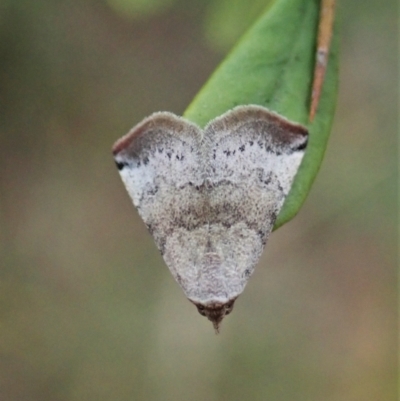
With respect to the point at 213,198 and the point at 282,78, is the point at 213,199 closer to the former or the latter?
the point at 213,198

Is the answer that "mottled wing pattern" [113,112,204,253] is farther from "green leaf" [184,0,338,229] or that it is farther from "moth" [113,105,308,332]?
"green leaf" [184,0,338,229]

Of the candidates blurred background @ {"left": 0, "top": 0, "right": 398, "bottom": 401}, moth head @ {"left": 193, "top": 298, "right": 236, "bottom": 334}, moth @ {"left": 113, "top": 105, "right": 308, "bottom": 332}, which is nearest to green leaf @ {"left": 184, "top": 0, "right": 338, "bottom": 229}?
moth @ {"left": 113, "top": 105, "right": 308, "bottom": 332}

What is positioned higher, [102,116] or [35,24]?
[35,24]

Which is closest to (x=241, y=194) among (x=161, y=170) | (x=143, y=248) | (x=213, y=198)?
(x=213, y=198)

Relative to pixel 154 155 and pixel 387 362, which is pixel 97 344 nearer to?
pixel 387 362

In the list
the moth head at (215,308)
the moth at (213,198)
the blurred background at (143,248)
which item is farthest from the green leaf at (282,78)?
the blurred background at (143,248)

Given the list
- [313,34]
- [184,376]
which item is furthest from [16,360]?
[313,34]
